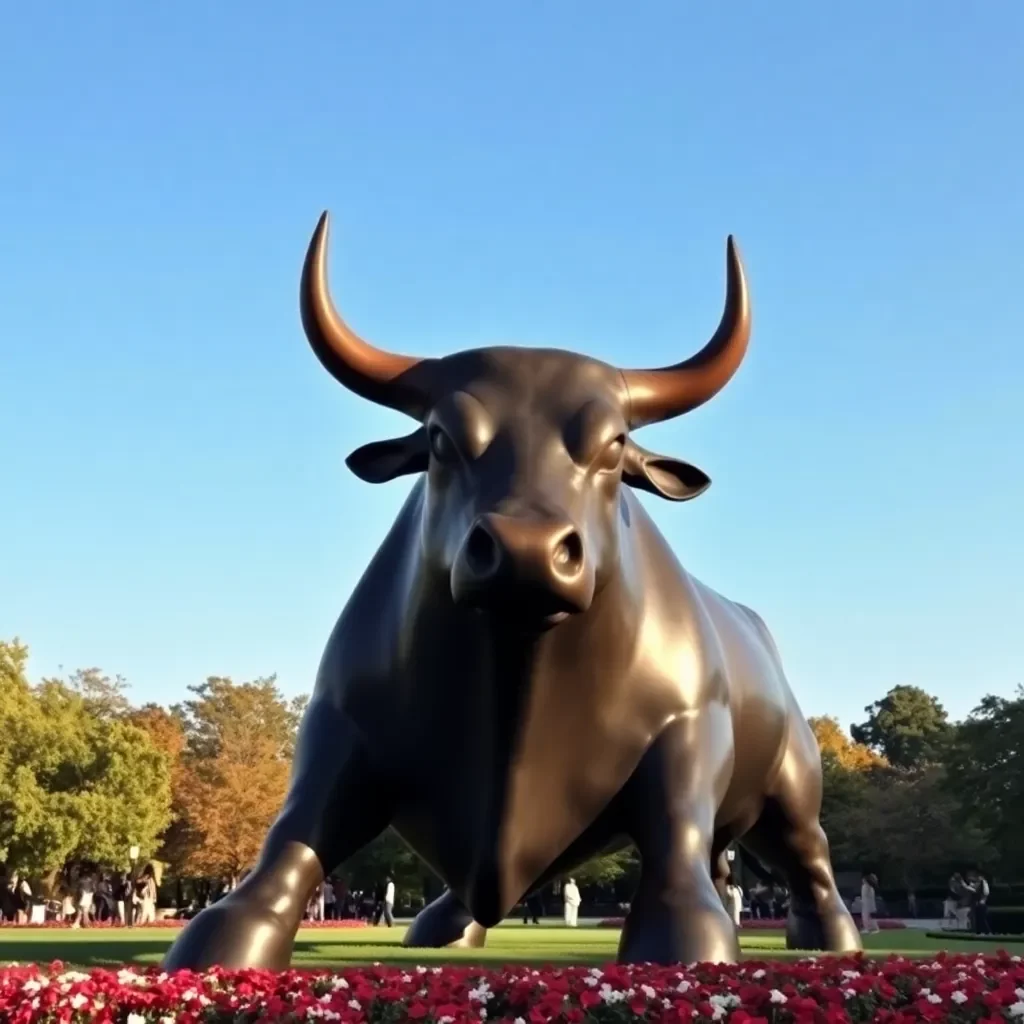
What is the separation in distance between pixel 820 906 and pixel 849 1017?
191 inches

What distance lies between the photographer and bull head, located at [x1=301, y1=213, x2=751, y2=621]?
4.18 meters

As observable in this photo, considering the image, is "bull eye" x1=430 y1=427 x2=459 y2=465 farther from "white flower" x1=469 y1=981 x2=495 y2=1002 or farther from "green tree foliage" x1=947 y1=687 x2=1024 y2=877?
"green tree foliage" x1=947 y1=687 x2=1024 y2=877

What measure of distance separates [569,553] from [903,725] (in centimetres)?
7197

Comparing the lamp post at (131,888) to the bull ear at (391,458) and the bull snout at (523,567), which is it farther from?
the bull snout at (523,567)

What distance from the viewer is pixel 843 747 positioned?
6969 cm

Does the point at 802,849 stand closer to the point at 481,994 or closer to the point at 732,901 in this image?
the point at 481,994

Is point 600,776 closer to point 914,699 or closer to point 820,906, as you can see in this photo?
point 820,906

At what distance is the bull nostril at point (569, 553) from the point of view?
416 centimetres

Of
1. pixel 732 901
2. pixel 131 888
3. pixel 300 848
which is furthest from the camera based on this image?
pixel 131 888

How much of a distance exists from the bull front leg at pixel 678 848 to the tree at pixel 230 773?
3550 centimetres

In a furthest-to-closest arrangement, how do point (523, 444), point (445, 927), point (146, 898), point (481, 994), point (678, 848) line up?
1. point (146, 898)
2. point (445, 927)
3. point (678, 848)
4. point (523, 444)
5. point (481, 994)

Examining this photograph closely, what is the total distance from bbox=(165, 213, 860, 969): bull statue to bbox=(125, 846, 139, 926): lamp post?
30.3 m

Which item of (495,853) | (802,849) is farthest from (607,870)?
(495,853)

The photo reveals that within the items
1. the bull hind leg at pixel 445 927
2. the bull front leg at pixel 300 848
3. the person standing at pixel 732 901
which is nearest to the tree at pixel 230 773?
the person standing at pixel 732 901
